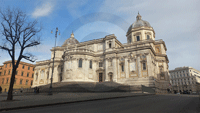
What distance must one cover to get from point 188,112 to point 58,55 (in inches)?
1967

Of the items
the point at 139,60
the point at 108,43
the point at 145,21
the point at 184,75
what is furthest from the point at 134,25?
the point at 184,75

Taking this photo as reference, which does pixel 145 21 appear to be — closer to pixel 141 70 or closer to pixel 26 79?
pixel 141 70

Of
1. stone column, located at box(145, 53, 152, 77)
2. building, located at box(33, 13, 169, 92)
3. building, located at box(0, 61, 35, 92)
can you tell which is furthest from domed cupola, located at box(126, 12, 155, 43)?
building, located at box(0, 61, 35, 92)

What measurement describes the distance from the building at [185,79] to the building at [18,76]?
87.1m

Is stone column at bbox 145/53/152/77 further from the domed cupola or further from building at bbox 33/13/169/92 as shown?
the domed cupola

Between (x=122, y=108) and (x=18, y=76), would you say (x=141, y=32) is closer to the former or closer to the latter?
(x=122, y=108)

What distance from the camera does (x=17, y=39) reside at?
13977 mm

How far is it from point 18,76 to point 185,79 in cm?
9705

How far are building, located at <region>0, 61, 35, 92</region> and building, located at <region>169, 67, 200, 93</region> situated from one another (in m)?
87.1

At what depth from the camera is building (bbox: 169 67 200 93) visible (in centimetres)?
7941

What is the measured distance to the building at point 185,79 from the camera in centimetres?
7941

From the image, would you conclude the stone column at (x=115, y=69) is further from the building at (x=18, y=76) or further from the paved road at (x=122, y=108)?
the building at (x=18, y=76)

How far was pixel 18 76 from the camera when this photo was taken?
53.8 meters

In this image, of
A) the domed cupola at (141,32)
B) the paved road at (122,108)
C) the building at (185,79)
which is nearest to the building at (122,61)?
the domed cupola at (141,32)
